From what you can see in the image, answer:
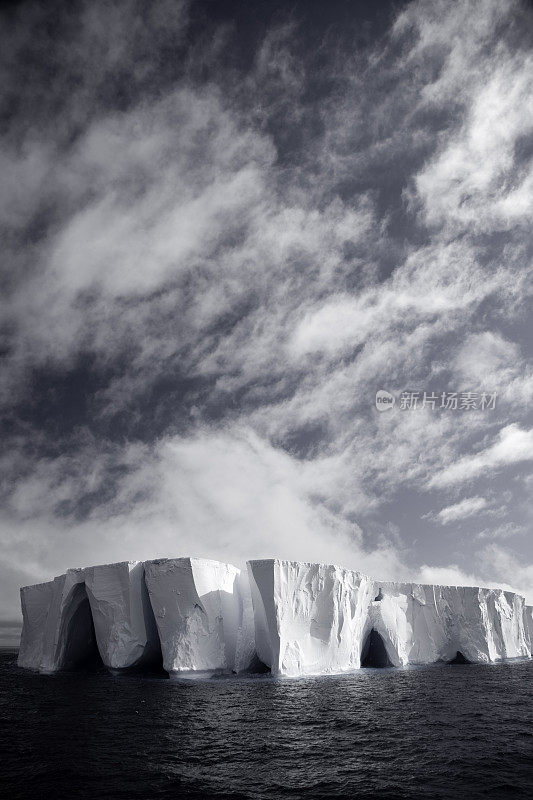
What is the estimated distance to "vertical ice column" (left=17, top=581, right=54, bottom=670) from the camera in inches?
906

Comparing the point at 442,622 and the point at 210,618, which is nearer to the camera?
the point at 210,618

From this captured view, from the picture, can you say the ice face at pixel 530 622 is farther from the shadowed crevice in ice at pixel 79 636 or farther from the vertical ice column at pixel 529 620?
the shadowed crevice in ice at pixel 79 636

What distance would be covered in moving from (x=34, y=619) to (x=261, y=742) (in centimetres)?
1949

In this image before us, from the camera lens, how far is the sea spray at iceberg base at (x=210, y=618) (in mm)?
17219

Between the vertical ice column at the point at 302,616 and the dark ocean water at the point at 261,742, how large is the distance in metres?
2.27

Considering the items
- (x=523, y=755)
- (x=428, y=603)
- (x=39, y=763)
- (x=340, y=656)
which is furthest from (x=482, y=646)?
(x=39, y=763)

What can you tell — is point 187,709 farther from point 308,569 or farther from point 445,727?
point 308,569

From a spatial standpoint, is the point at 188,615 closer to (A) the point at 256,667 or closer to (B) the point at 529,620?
(A) the point at 256,667

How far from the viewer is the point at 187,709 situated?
1145cm

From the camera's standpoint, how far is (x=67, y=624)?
20.4m

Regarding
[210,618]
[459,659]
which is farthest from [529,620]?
[210,618]

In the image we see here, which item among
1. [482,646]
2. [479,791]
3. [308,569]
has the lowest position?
[482,646]

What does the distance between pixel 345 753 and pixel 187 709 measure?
187 inches

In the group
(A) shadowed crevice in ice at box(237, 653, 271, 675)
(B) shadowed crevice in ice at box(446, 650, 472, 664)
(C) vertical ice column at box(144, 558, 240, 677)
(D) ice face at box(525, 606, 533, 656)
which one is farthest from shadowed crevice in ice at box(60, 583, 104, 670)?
(D) ice face at box(525, 606, 533, 656)
